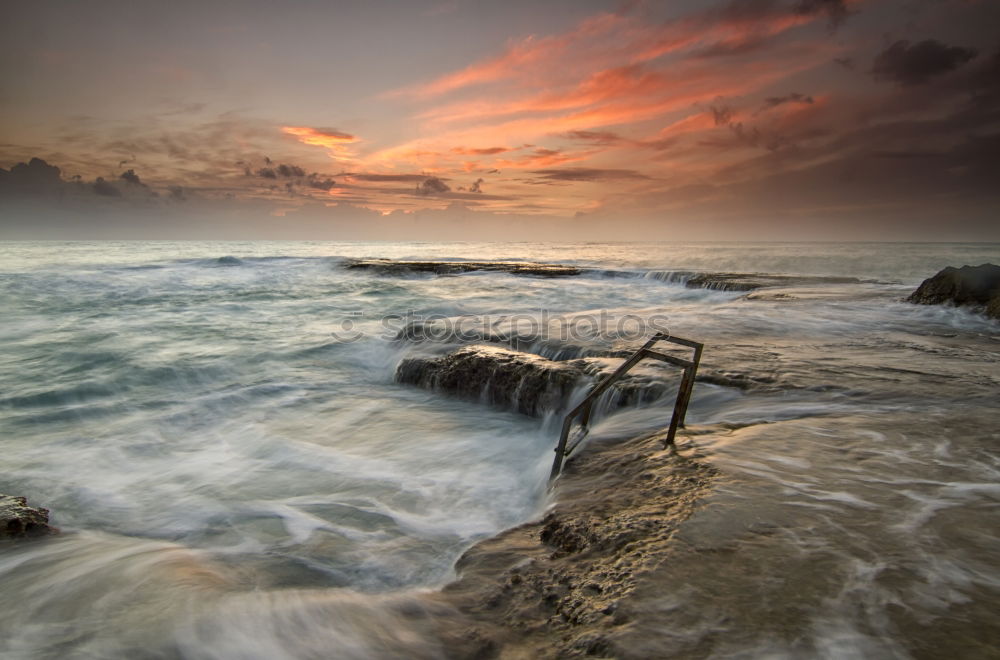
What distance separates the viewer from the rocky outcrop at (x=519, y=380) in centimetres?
635

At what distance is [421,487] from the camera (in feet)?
18.2

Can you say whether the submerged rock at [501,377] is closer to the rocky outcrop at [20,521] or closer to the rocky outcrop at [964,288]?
the rocky outcrop at [20,521]

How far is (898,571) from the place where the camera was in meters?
2.61

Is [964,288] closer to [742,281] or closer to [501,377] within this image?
[742,281]

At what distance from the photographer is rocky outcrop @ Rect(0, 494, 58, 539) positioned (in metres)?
4.21

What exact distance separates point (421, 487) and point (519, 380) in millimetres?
2467

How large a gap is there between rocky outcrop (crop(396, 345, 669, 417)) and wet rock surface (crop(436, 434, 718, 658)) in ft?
6.84

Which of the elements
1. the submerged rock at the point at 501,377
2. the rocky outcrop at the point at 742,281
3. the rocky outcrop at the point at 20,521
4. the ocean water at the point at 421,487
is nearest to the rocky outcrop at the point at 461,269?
the rocky outcrop at the point at 742,281

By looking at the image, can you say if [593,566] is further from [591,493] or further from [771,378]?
[771,378]

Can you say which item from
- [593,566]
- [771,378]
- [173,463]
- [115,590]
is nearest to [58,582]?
[115,590]

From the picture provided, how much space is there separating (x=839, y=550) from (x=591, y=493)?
5.18 ft

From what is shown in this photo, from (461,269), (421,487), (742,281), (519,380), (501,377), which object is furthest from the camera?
(461,269)

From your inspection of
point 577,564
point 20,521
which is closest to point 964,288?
point 577,564

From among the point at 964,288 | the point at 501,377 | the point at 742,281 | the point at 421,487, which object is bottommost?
the point at 421,487
